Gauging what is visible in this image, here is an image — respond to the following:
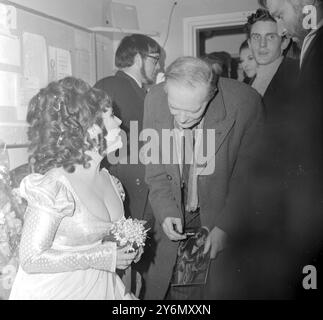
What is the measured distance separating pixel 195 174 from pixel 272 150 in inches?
9.5

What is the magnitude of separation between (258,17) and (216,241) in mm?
684

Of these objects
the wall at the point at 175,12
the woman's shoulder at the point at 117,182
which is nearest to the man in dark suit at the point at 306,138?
the wall at the point at 175,12

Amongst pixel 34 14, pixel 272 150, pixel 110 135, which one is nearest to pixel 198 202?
pixel 272 150

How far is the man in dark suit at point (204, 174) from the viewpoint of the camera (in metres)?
1.14

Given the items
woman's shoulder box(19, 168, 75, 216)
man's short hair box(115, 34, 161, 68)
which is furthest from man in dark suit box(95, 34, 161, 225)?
woman's shoulder box(19, 168, 75, 216)

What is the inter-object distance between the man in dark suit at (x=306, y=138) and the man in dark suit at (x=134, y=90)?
1.22 feet

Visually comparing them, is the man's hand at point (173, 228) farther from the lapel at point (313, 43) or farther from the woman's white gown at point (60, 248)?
the lapel at point (313, 43)

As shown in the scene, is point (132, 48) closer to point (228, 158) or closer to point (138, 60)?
point (138, 60)

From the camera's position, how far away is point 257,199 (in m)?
1.17

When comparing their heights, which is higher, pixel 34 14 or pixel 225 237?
pixel 34 14

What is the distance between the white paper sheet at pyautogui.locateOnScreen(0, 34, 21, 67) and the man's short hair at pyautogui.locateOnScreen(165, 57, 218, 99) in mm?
418

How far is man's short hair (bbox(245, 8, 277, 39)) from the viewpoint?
1.12 meters

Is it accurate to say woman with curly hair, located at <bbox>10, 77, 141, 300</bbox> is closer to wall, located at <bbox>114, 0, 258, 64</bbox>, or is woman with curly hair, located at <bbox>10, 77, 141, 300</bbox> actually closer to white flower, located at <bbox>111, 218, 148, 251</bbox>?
white flower, located at <bbox>111, 218, 148, 251</bbox>
